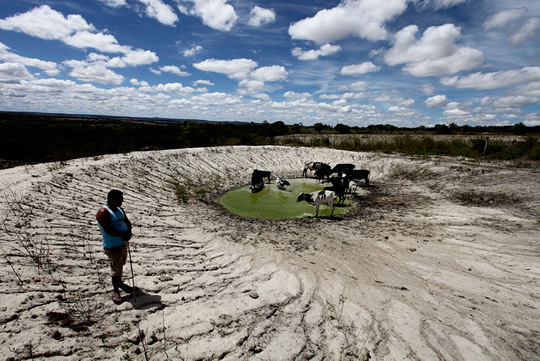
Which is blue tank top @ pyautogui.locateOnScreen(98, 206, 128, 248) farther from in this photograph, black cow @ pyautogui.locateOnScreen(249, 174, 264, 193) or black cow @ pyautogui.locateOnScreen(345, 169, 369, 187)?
black cow @ pyautogui.locateOnScreen(345, 169, 369, 187)

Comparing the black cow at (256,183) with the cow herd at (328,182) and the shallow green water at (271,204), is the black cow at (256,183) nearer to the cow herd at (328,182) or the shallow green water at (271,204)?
the cow herd at (328,182)

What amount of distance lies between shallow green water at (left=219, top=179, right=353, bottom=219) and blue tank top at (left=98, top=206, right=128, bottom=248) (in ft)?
18.5

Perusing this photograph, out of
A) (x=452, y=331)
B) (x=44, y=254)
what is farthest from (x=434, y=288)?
(x=44, y=254)

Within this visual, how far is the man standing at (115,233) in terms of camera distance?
3.50 meters

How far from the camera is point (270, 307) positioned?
3951mm

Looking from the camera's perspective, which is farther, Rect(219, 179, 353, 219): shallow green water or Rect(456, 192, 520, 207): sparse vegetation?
Rect(219, 179, 353, 219): shallow green water

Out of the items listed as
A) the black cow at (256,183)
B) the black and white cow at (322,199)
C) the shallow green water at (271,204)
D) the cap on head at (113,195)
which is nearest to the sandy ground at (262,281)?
the black and white cow at (322,199)

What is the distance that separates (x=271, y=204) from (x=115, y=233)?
7.46 metres

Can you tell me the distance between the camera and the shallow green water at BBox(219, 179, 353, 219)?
9.43 metres

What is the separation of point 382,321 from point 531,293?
2870 millimetres

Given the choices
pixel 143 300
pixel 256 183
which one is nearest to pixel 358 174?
pixel 256 183

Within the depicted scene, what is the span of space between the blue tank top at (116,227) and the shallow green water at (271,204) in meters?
5.64

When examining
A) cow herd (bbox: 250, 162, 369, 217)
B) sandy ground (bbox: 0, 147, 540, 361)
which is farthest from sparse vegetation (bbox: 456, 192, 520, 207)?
cow herd (bbox: 250, 162, 369, 217)

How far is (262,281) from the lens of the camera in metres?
4.72
